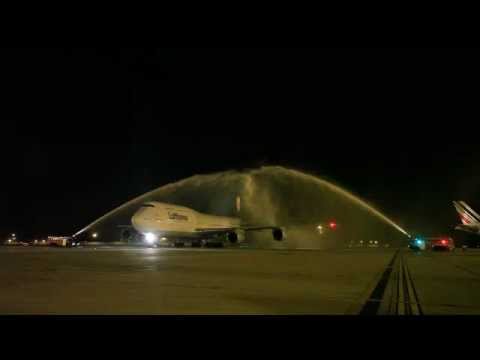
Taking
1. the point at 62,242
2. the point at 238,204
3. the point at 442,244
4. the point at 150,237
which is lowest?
the point at 442,244

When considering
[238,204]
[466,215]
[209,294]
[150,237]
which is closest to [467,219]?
[466,215]

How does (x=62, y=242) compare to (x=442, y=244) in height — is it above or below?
above

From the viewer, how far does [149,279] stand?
22.3 meters

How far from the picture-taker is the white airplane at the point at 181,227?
68938 millimetres

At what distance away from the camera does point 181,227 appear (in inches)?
2931

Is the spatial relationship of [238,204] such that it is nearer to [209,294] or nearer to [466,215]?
[466,215]

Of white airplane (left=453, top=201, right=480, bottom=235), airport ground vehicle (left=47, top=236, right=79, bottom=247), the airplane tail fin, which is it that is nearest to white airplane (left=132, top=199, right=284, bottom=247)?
airport ground vehicle (left=47, top=236, right=79, bottom=247)

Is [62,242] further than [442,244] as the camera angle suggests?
Yes

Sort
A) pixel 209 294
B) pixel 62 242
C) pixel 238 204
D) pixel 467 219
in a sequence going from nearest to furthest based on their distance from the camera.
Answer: pixel 209 294 → pixel 62 242 → pixel 238 204 → pixel 467 219

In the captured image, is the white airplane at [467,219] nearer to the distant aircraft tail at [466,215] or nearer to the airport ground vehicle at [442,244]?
the distant aircraft tail at [466,215]
